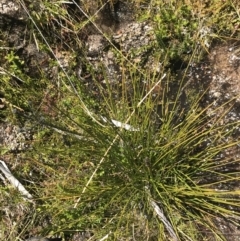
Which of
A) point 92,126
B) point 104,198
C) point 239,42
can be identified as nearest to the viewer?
point 92,126

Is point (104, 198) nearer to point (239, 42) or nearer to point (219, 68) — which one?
point (219, 68)

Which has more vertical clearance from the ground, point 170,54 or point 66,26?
point 66,26

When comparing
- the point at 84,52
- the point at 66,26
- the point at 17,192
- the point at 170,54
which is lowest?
the point at 17,192

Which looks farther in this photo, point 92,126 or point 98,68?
point 98,68

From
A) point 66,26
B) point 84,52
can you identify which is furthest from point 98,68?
point 66,26

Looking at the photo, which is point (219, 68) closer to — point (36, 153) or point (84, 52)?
point (84, 52)

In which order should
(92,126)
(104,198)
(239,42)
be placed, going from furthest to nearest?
(239,42)
(104,198)
(92,126)
